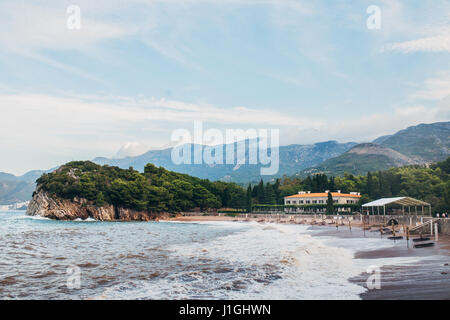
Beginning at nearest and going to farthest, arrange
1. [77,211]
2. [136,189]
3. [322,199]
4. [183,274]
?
[183,274] < [77,211] < [136,189] < [322,199]

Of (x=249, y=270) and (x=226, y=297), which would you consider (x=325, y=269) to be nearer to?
(x=249, y=270)

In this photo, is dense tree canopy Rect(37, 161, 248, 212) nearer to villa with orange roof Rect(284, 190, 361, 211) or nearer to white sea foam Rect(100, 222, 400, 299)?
villa with orange roof Rect(284, 190, 361, 211)

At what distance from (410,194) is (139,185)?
213ft

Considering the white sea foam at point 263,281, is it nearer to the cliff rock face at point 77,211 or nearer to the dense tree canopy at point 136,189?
the dense tree canopy at point 136,189

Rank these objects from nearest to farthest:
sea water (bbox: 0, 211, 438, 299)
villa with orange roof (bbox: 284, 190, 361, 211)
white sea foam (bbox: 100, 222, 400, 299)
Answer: white sea foam (bbox: 100, 222, 400, 299) → sea water (bbox: 0, 211, 438, 299) → villa with orange roof (bbox: 284, 190, 361, 211)

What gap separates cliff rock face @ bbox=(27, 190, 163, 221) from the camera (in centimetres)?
8425

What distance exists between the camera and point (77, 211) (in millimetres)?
85250

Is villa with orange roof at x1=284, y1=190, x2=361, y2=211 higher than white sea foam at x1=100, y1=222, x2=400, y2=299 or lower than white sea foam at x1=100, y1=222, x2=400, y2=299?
higher

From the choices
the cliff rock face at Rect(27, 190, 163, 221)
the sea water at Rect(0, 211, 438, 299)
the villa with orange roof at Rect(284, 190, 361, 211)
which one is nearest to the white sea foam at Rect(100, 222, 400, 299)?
the sea water at Rect(0, 211, 438, 299)

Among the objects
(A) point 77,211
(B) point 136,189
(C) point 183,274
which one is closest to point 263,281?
(C) point 183,274

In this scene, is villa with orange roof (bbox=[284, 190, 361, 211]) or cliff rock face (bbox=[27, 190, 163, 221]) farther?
villa with orange roof (bbox=[284, 190, 361, 211])

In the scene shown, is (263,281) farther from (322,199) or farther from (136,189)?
(322,199)

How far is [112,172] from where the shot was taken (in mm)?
99812

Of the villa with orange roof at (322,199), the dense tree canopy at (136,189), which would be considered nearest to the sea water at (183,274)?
the dense tree canopy at (136,189)
